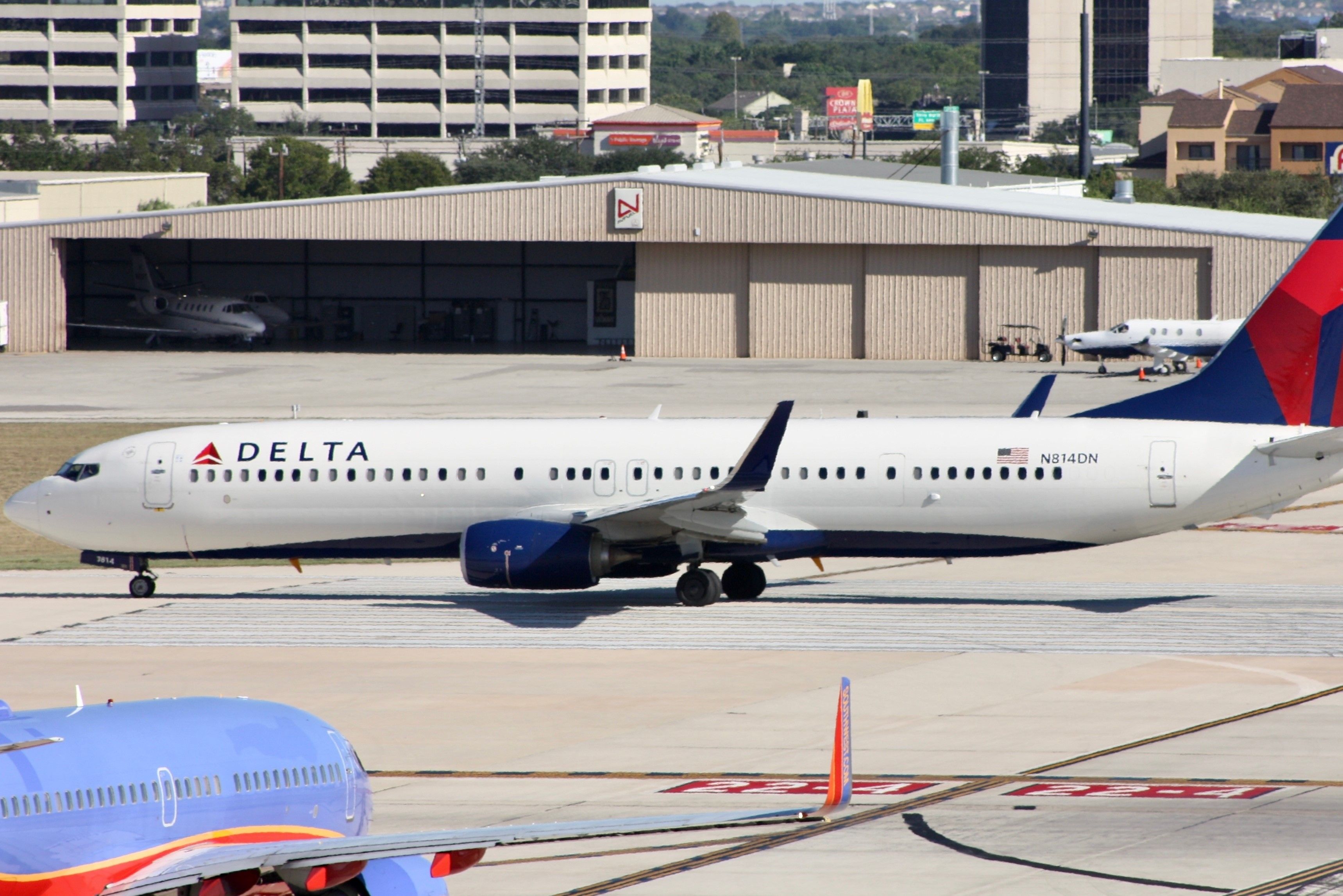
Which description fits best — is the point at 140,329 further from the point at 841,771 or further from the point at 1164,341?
the point at 841,771

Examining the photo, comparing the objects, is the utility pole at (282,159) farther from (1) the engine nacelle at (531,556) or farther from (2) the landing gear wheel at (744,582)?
(1) the engine nacelle at (531,556)

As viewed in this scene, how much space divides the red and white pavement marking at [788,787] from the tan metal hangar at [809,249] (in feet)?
205

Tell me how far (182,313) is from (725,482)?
71703mm

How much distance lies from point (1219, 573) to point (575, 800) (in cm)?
2184

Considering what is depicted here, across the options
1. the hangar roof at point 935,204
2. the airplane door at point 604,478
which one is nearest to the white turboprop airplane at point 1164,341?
the hangar roof at point 935,204

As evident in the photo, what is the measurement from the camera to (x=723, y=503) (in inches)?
1264

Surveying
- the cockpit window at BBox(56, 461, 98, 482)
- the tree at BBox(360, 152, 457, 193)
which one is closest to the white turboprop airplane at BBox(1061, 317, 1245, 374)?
the cockpit window at BBox(56, 461, 98, 482)

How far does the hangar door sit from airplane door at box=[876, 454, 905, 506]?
5199 centimetres

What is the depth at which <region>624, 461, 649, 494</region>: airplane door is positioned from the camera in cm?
3362

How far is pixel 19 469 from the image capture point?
174 feet

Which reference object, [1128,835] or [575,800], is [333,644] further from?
[1128,835]

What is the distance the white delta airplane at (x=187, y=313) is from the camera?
314 feet

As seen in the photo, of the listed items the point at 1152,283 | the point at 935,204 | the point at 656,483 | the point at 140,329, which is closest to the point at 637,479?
the point at 656,483

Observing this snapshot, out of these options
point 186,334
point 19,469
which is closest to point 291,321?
point 186,334
